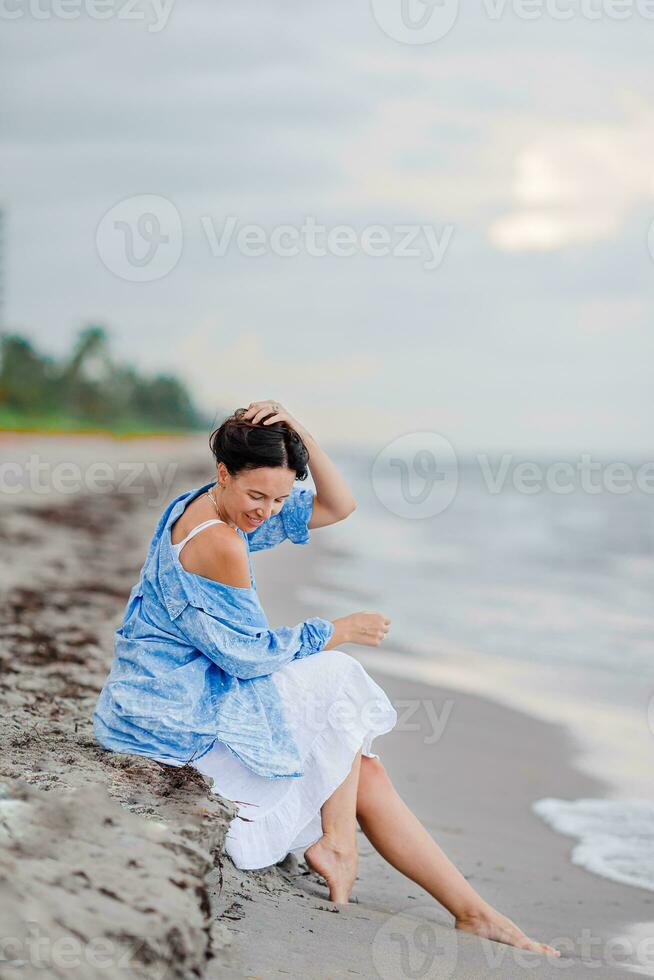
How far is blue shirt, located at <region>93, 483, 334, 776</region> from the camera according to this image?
3119 mm

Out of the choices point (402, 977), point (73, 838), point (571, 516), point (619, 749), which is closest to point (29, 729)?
point (73, 838)

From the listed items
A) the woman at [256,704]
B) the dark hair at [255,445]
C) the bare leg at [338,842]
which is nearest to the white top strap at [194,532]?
the woman at [256,704]

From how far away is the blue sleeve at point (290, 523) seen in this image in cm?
369

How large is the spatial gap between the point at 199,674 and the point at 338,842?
0.65 metres

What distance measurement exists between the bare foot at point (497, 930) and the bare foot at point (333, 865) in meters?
0.36

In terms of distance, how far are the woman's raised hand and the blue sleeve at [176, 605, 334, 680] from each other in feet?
0.59

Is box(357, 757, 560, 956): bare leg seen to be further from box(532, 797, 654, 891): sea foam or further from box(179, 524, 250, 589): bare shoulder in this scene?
box(532, 797, 654, 891): sea foam

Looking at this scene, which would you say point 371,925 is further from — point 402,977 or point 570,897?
point 570,897

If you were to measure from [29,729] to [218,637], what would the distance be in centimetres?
99

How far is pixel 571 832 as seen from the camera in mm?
4594
